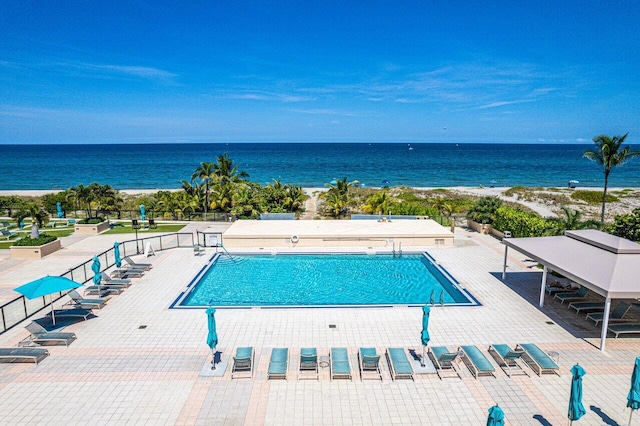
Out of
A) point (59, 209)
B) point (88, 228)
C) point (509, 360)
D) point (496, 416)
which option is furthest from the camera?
point (59, 209)

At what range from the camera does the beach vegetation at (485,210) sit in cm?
2591

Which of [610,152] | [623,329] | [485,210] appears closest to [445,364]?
[623,329]

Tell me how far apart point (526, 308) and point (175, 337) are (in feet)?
39.9

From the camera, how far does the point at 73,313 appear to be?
1355 cm

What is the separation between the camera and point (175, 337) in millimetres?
12172

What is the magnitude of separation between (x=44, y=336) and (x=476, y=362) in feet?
40.2

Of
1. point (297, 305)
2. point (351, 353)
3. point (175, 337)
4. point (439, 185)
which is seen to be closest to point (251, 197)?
point (297, 305)

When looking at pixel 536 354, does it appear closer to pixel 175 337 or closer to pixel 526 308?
pixel 526 308

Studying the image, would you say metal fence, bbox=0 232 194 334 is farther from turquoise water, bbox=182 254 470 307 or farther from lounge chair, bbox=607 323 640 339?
lounge chair, bbox=607 323 640 339

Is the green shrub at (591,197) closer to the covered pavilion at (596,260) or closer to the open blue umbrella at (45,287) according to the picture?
the covered pavilion at (596,260)

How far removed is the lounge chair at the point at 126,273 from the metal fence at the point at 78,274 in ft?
2.98

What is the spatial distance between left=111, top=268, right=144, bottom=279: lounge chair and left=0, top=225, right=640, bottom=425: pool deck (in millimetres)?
1862

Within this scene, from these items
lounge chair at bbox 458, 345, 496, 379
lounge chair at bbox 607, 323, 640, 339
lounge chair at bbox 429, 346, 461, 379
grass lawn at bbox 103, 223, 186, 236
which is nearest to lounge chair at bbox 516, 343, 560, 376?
lounge chair at bbox 458, 345, 496, 379

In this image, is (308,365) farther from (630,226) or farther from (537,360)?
(630,226)
